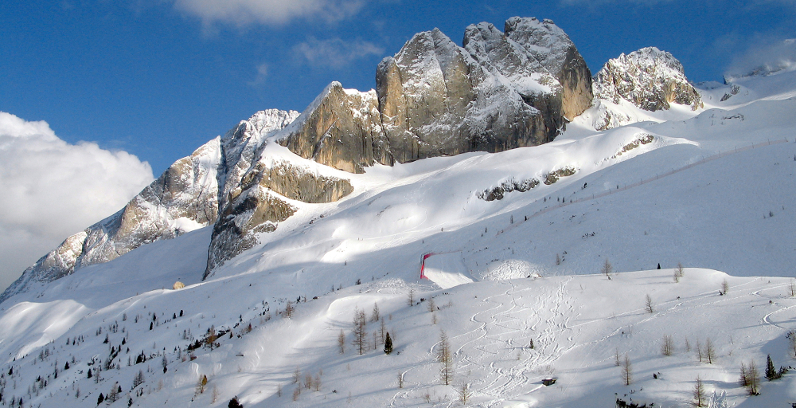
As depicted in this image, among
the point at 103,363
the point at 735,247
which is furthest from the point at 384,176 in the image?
the point at 735,247

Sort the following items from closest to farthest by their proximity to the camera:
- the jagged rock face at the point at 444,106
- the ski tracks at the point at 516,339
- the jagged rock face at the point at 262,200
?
the ski tracks at the point at 516,339, the jagged rock face at the point at 262,200, the jagged rock face at the point at 444,106

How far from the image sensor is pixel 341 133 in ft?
279

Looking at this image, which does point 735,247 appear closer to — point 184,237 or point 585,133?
point 585,133

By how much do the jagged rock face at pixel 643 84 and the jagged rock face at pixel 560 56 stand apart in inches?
543

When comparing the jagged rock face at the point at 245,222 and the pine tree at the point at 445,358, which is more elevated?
the jagged rock face at the point at 245,222

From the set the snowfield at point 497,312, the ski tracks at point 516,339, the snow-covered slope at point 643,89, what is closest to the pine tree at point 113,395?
the snowfield at point 497,312

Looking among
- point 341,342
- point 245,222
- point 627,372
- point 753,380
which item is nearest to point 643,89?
point 245,222

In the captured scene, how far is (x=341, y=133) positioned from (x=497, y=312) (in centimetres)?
7339

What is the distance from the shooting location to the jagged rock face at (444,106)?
8575 cm

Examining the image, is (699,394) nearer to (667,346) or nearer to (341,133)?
(667,346)

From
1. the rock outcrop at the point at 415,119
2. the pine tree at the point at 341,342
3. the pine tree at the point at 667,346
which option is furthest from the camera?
the rock outcrop at the point at 415,119

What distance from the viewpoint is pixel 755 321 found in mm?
10469

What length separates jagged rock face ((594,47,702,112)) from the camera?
11781 centimetres

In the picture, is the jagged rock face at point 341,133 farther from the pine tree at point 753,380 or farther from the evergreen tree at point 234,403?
the pine tree at point 753,380
